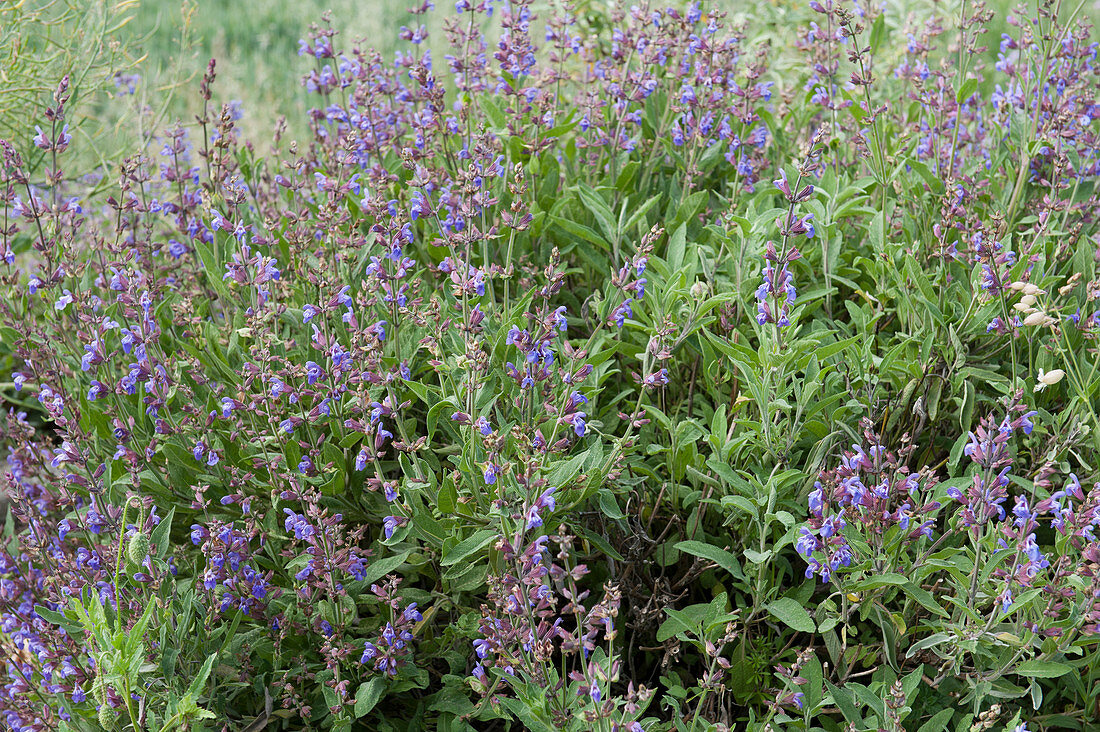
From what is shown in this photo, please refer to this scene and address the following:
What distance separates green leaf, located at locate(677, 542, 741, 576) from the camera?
2.12 meters

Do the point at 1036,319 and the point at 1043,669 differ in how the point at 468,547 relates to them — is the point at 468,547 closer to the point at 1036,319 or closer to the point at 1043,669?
the point at 1043,669

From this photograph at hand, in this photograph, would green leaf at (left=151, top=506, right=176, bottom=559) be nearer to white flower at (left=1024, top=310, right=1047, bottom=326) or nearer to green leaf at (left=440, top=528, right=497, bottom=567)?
green leaf at (left=440, top=528, right=497, bottom=567)

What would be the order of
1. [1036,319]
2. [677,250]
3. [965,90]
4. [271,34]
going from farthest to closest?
[271,34], [965,90], [677,250], [1036,319]

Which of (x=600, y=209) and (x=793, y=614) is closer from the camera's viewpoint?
(x=793, y=614)

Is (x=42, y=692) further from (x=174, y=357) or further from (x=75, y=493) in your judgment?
(x=174, y=357)

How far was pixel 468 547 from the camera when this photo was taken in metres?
2.02

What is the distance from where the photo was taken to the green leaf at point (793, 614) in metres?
2.00

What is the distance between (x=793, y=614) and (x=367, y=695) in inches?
35.9

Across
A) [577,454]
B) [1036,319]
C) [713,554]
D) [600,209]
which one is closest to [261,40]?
[600,209]

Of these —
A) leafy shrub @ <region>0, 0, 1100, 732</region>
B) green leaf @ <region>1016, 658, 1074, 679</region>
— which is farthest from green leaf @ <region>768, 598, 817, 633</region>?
green leaf @ <region>1016, 658, 1074, 679</region>

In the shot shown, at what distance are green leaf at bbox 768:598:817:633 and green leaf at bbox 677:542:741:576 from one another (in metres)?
0.11

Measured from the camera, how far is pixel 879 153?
279 centimetres

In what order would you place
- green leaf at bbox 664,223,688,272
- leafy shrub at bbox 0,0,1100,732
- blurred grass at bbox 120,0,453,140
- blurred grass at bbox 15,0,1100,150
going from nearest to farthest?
leafy shrub at bbox 0,0,1100,732 → green leaf at bbox 664,223,688,272 → blurred grass at bbox 15,0,1100,150 → blurred grass at bbox 120,0,453,140

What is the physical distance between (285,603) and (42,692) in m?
0.69
